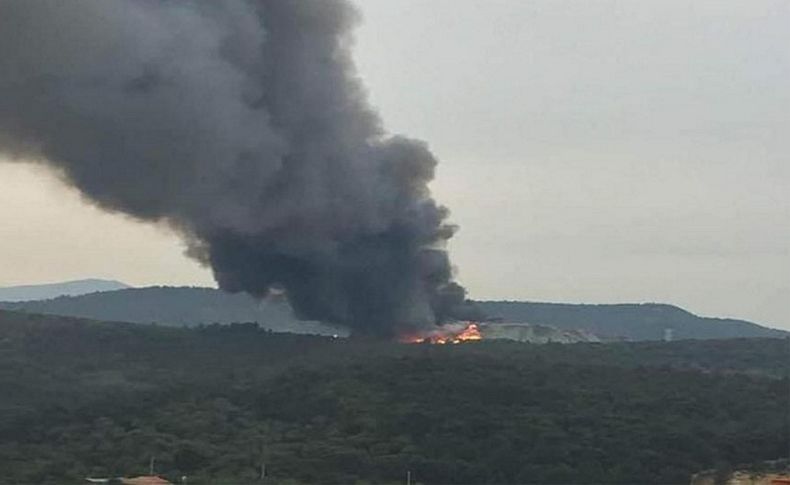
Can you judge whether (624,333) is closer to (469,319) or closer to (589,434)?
(469,319)

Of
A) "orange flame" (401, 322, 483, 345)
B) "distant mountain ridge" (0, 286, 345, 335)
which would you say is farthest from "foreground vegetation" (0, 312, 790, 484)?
"distant mountain ridge" (0, 286, 345, 335)

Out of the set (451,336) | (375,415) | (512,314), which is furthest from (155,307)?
(375,415)

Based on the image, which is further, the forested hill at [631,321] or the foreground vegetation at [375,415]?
the forested hill at [631,321]

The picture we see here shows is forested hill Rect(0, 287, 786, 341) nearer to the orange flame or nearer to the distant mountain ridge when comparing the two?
the distant mountain ridge

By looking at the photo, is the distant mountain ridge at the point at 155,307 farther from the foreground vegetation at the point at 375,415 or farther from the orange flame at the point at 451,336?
the foreground vegetation at the point at 375,415

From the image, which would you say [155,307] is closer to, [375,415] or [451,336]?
[451,336]

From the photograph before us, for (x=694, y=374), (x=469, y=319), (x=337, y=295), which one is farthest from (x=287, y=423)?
(x=469, y=319)

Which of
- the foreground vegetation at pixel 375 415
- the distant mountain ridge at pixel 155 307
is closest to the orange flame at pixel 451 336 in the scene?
the foreground vegetation at pixel 375 415
